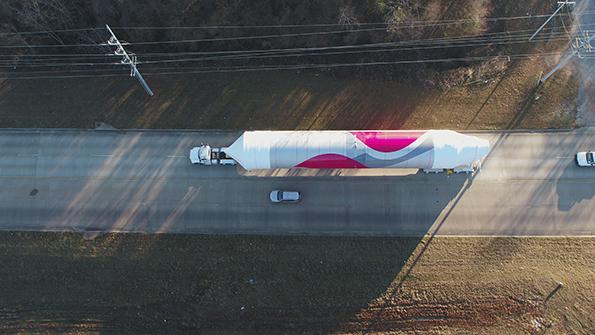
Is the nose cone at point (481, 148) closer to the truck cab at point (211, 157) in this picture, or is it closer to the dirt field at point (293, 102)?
the dirt field at point (293, 102)

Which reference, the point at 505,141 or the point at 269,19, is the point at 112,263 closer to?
the point at 269,19

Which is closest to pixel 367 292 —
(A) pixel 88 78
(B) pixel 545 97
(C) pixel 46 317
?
(B) pixel 545 97

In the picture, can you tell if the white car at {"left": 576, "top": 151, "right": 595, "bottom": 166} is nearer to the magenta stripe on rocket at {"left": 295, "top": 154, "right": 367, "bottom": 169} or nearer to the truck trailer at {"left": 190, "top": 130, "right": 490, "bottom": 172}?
the truck trailer at {"left": 190, "top": 130, "right": 490, "bottom": 172}

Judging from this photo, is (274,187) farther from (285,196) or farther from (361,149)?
(361,149)

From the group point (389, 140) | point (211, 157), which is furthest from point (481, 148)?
point (211, 157)

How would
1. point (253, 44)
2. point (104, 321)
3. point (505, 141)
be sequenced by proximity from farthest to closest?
1. point (253, 44)
2. point (505, 141)
3. point (104, 321)

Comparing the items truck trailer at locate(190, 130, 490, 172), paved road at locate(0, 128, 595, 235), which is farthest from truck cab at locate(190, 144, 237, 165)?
truck trailer at locate(190, 130, 490, 172)

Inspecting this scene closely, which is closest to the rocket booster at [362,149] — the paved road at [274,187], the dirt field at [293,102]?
the paved road at [274,187]
